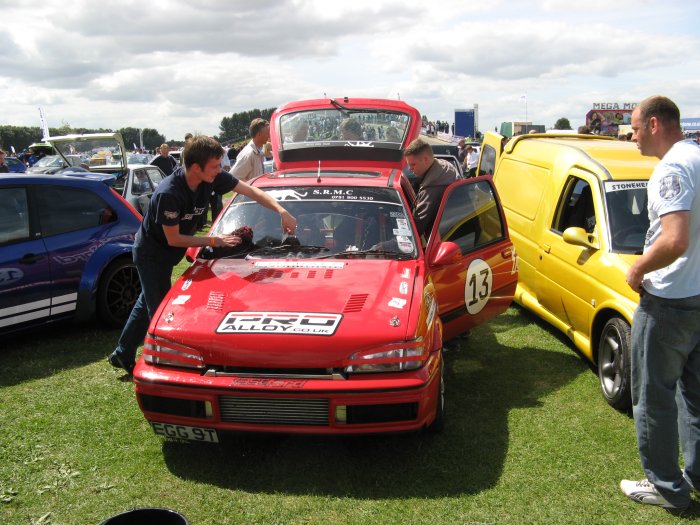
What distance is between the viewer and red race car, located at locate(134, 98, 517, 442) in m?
3.43

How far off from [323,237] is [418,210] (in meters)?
0.98

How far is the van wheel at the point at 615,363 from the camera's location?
4.38m

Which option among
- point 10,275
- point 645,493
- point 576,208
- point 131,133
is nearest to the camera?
point 645,493

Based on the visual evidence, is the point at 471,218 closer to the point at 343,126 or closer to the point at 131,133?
the point at 343,126

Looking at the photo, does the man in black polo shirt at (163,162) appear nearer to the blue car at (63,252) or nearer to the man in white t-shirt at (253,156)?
the man in white t-shirt at (253,156)

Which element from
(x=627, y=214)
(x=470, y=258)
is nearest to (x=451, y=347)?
(x=470, y=258)

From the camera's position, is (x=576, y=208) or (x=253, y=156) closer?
(x=576, y=208)

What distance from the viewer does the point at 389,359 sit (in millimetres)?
3479

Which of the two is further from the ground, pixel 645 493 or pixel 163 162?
pixel 163 162

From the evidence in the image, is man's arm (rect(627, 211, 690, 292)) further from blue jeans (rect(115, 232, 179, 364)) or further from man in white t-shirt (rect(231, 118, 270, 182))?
man in white t-shirt (rect(231, 118, 270, 182))

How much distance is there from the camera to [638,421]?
3311 mm

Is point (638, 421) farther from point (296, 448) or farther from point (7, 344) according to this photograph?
point (7, 344)

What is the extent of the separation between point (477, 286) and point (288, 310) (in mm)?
2042

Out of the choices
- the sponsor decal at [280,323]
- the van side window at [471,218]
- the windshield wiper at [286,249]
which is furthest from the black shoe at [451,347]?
the sponsor decal at [280,323]
